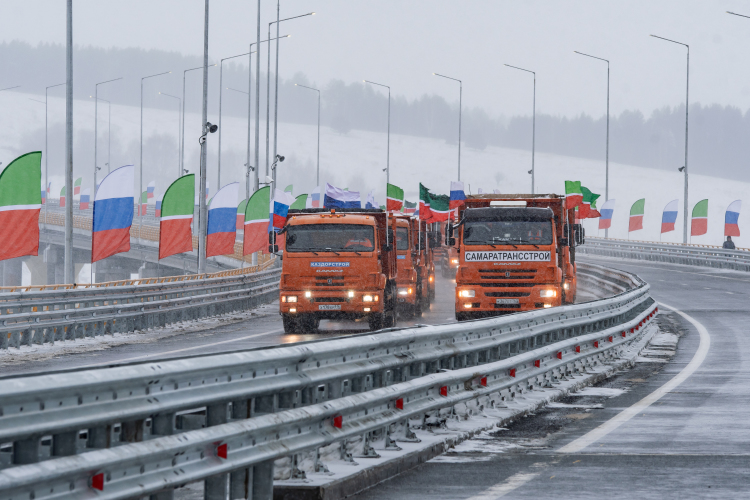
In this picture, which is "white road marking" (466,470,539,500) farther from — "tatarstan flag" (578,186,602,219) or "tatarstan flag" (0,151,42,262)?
"tatarstan flag" (578,186,602,219)

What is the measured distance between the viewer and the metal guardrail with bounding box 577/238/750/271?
2234 inches

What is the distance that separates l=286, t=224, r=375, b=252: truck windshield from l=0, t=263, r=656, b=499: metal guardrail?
12465mm

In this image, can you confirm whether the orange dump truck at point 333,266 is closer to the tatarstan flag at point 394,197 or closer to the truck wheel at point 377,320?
the truck wheel at point 377,320

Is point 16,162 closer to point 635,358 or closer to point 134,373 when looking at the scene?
point 635,358

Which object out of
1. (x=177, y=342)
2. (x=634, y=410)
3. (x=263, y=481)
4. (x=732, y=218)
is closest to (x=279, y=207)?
(x=177, y=342)

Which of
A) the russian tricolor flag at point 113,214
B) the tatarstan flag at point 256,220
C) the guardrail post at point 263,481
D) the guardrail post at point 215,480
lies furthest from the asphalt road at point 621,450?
the tatarstan flag at point 256,220

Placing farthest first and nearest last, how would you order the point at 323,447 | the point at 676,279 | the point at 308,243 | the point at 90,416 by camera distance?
the point at 676,279 < the point at 308,243 < the point at 323,447 < the point at 90,416

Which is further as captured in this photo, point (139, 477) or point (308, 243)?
point (308, 243)

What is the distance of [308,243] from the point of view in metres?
24.1

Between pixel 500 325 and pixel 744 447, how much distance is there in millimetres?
3213

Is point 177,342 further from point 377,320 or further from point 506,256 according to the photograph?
point 506,256

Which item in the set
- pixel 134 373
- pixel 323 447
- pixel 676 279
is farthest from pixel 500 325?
pixel 676 279

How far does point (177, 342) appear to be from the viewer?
22.9 m

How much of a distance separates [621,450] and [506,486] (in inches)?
78.2
